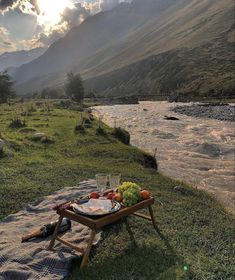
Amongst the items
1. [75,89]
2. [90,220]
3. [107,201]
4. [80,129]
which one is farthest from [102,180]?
[75,89]

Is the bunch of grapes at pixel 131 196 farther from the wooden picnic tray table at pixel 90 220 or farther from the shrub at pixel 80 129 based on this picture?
the shrub at pixel 80 129

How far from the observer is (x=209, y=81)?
453 feet

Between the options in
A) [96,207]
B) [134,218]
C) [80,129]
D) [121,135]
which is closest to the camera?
[96,207]

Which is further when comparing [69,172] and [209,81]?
[209,81]

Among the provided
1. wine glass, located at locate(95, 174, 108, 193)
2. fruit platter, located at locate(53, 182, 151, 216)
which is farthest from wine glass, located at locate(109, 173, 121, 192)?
fruit platter, located at locate(53, 182, 151, 216)

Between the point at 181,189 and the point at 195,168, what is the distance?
10.4 metres

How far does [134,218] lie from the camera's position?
1216 cm

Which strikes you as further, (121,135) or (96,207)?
(121,135)

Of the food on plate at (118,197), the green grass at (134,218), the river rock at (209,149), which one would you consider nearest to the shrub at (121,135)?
the green grass at (134,218)

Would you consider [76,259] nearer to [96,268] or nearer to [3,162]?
[96,268]

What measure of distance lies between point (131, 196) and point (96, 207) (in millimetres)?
1124

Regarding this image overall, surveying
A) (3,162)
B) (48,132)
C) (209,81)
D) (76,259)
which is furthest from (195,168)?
(209,81)

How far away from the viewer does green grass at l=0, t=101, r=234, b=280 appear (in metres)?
9.17

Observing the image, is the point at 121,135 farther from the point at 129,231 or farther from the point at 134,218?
the point at 129,231
